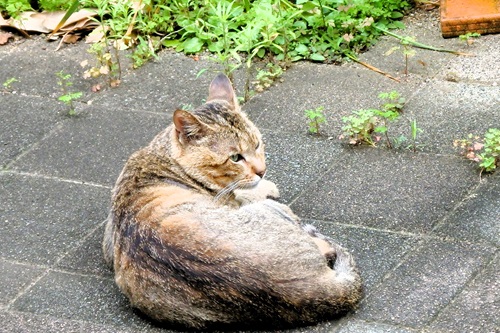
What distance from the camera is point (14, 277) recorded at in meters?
5.21

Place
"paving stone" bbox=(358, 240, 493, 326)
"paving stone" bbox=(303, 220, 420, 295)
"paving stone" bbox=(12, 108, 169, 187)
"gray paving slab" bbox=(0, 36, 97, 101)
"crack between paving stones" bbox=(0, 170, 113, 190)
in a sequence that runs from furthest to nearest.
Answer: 1. "gray paving slab" bbox=(0, 36, 97, 101)
2. "paving stone" bbox=(12, 108, 169, 187)
3. "crack between paving stones" bbox=(0, 170, 113, 190)
4. "paving stone" bbox=(303, 220, 420, 295)
5. "paving stone" bbox=(358, 240, 493, 326)

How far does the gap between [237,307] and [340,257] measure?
2.38ft

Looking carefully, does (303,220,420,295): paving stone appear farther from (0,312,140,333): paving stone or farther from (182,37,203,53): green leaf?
(182,37,203,53): green leaf

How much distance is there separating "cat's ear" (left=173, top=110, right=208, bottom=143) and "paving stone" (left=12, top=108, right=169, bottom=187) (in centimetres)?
111

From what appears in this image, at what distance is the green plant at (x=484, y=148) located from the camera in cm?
569

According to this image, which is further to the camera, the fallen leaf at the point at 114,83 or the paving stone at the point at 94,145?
the fallen leaf at the point at 114,83

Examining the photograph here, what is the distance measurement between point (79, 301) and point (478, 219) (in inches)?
89.2

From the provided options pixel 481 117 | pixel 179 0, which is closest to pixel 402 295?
pixel 481 117

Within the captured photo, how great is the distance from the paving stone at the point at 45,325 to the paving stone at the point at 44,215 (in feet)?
1.78

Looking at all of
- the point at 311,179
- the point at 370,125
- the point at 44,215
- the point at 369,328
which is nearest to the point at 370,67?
the point at 370,125

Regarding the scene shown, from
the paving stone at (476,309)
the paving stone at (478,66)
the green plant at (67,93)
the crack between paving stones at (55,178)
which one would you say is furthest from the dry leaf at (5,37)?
the paving stone at (476,309)

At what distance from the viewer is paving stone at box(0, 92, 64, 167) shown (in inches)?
262

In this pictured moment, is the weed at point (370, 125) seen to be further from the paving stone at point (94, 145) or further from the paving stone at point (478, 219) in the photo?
the paving stone at point (94, 145)

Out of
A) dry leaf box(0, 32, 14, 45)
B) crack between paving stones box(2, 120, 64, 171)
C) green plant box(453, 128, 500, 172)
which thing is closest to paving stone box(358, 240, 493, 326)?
green plant box(453, 128, 500, 172)
